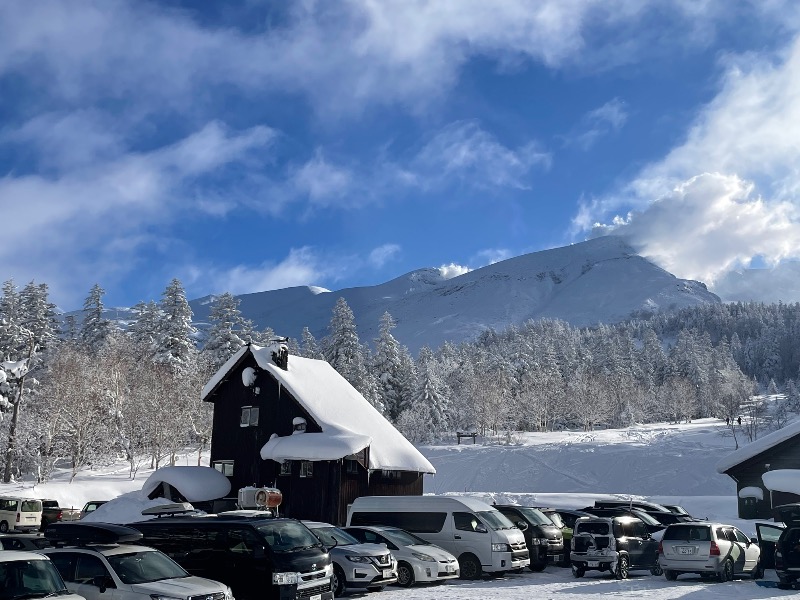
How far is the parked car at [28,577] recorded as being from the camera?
33.1ft

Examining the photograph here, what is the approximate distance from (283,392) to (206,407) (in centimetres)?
3585

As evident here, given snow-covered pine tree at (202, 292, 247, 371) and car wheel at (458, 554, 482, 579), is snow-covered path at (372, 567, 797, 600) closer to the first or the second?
car wheel at (458, 554, 482, 579)

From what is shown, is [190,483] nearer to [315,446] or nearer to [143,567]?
[315,446]

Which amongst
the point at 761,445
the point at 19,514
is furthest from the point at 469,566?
the point at 19,514

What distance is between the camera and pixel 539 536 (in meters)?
23.7

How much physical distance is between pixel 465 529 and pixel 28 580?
13.8 meters

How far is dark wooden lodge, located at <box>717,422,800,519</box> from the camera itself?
37.3 m

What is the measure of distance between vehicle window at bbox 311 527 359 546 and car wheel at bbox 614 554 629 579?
7767mm

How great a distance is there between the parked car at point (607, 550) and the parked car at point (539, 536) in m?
1.57

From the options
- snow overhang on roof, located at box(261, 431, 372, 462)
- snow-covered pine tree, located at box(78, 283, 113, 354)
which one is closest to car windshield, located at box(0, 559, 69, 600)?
snow overhang on roof, located at box(261, 431, 372, 462)

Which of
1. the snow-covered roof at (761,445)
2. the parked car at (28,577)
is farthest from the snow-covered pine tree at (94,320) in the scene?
the parked car at (28,577)

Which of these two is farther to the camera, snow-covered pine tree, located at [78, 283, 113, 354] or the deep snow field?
snow-covered pine tree, located at [78, 283, 113, 354]

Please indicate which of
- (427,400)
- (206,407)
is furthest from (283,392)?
(427,400)

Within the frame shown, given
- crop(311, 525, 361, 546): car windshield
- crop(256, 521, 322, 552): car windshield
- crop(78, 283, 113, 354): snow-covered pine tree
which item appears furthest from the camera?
crop(78, 283, 113, 354): snow-covered pine tree
